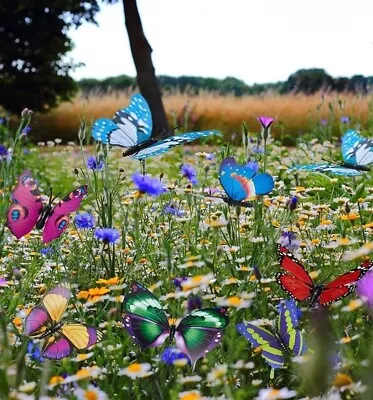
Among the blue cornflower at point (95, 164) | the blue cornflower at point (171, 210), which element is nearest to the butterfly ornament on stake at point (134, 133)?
the blue cornflower at point (95, 164)

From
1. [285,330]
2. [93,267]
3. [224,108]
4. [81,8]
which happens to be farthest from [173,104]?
[285,330]

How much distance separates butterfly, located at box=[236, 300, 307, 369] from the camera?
5.95 ft

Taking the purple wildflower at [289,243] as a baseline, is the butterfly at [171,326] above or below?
below

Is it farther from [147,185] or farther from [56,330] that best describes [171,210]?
[56,330]

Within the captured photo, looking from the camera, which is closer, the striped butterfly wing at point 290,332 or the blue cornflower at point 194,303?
the blue cornflower at point 194,303

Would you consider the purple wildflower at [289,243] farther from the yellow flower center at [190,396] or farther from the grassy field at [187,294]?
the yellow flower center at [190,396]

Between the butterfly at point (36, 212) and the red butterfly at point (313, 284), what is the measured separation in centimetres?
78

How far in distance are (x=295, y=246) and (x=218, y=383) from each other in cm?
95

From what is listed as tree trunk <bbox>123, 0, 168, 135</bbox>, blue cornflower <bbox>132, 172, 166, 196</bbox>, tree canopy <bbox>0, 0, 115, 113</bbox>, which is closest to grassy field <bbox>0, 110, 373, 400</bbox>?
blue cornflower <bbox>132, 172, 166, 196</bbox>

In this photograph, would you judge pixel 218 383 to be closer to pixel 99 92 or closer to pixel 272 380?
pixel 272 380

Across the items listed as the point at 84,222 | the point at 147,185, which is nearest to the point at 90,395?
the point at 147,185

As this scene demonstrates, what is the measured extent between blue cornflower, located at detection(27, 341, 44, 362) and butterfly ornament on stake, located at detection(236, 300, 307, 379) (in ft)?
1.71

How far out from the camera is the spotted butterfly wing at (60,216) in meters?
2.54

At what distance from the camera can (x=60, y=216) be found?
2555 mm
